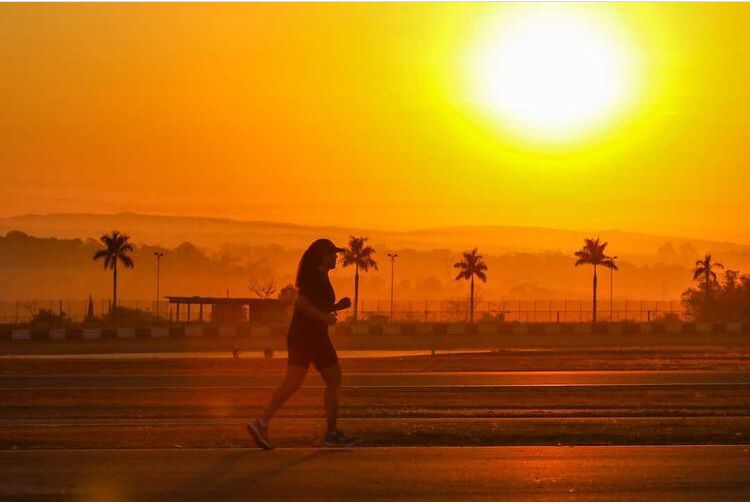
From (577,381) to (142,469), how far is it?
46.9 feet

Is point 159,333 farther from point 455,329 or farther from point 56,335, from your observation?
point 455,329

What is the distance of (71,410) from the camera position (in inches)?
709

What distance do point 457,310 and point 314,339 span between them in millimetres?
105494

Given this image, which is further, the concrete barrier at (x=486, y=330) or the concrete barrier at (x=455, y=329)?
the concrete barrier at (x=486, y=330)

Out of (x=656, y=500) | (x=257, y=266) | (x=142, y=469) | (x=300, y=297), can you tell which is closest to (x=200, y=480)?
(x=142, y=469)

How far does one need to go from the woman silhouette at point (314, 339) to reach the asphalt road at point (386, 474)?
0.62m

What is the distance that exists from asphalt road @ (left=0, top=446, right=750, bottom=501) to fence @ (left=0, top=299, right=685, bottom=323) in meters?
84.9

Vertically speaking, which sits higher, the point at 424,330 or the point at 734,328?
the point at 734,328

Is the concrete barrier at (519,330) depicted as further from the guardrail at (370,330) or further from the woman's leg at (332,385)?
the woman's leg at (332,385)

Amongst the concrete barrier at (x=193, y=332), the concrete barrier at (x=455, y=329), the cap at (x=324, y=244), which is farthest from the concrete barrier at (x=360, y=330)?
the cap at (x=324, y=244)

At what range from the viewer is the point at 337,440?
42.5ft

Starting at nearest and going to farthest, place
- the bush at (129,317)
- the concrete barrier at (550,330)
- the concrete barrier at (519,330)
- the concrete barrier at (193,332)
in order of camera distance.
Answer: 1. the concrete barrier at (193,332)
2. the concrete barrier at (519,330)
3. the concrete barrier at (550,330)
4. the bush at (129,317)

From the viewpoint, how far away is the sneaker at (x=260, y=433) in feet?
41.0

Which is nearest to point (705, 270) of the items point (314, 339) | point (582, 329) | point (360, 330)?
point (582, 329)
